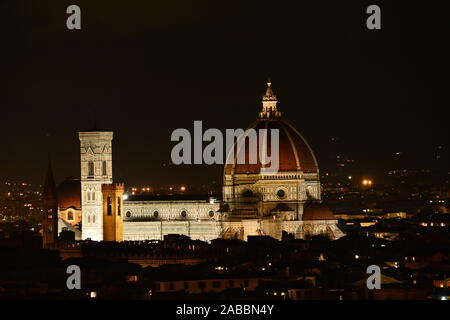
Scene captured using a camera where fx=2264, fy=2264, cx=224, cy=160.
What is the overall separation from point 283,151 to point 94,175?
12078mm

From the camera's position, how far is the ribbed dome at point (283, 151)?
466ft

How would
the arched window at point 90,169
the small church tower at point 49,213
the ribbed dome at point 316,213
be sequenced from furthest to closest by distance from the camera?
1. the arched window at point 90,169
2. the ribbed dome at point 316,213
3. the small church tower at point 49,213

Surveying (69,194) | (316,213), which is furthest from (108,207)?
(69,194)

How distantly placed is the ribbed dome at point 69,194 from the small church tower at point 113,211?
13136mm

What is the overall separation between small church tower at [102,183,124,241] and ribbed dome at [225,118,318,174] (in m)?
9.07

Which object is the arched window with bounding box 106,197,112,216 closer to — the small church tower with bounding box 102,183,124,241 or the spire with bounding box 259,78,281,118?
the small church tower with bounding box 102,183,124,241

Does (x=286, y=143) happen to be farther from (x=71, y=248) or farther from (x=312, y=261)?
(x=312, y=261)

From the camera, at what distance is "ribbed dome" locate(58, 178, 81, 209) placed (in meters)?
150

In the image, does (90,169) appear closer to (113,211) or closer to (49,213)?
(113,211)

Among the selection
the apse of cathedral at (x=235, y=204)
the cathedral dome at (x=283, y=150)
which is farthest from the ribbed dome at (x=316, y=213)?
the cathedral dome at (x=283, y=150)

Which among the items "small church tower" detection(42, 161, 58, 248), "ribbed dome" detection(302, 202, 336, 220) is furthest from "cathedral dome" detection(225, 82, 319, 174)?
"small church tower" detection(42, 161, 58, 248)

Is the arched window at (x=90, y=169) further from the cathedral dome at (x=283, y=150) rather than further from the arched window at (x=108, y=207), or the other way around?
the cathedral dome at (x=283, y=150)

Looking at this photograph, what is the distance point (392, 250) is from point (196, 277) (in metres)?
28.5

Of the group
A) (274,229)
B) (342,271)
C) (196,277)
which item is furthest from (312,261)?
(274,229)
